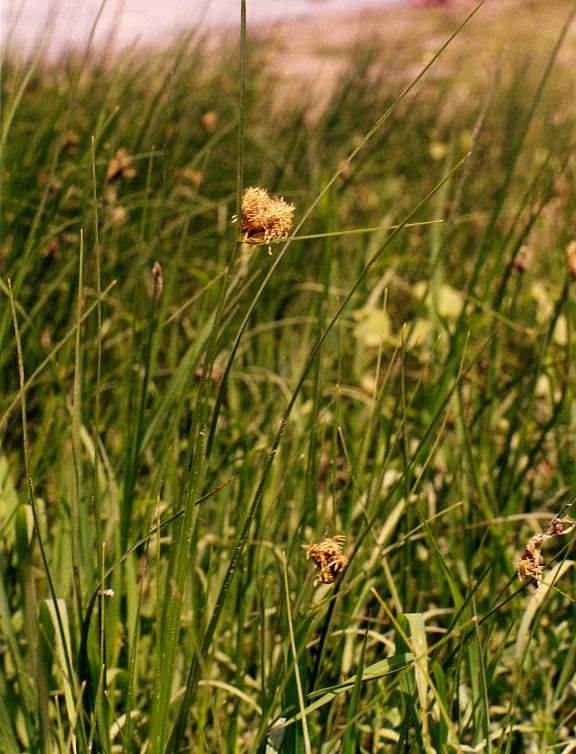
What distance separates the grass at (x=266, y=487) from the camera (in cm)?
65

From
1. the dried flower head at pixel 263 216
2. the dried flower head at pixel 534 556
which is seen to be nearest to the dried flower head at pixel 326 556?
the dried flower head at pixel 534 556

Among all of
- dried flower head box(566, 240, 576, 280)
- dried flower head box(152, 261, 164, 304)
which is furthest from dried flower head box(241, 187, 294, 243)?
dried flower head box(566, 240, 576, 280)

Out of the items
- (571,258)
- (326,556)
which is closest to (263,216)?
(326,556)

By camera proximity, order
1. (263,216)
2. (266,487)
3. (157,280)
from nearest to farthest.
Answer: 1. (263,216)
2. (157,280)
3. (266,487)

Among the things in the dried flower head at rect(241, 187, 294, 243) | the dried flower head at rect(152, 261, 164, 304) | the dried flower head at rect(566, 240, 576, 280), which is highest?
the dried flower head at rect(241, 187, 294, 243)

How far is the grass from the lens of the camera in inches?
25.7

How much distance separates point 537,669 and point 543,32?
6.47 m

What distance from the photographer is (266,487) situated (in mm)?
1155

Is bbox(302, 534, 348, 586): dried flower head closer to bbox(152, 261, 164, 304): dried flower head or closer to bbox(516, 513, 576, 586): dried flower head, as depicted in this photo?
bbox(516, 513, 576, 586): dried flower head

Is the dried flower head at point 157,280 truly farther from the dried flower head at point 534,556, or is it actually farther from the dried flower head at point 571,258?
the dried flower head at point 571,258

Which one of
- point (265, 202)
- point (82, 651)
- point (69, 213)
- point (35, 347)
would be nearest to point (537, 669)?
point (82, 651)

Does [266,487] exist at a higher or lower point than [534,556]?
lower

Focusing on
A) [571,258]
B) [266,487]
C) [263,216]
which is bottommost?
[266,487]

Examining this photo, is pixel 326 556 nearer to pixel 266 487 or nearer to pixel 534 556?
pixel 534 556
